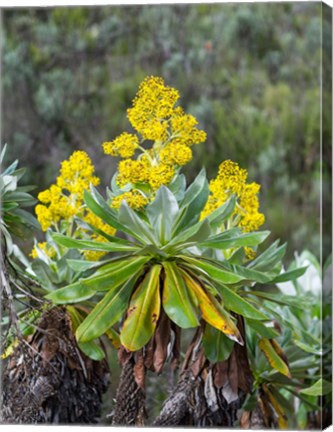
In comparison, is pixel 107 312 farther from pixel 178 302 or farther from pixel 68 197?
pixel 68 197

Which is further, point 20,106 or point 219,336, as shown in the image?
point 20,106

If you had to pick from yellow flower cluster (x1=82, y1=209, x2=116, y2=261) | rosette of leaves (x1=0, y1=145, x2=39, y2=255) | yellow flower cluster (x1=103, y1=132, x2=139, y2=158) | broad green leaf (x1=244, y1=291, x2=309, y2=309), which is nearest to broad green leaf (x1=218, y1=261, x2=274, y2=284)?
broad green leaf (x1=244, y1=291, x2=309, y2=309)

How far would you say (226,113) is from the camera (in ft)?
21.1

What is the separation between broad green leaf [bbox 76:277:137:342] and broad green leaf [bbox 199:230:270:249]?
39cm

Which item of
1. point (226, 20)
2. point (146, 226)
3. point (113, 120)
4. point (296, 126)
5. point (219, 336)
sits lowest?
point (219, 336)

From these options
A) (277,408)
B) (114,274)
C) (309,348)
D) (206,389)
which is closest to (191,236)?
(114,274)

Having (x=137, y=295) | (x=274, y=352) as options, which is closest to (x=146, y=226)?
(x=137, y=295)

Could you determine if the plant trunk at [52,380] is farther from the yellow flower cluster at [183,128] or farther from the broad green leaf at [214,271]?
the yellow flower cluster at [183,128]

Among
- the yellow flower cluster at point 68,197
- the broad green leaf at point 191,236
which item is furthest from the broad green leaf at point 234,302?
the yellow flower cluster at point 68,197

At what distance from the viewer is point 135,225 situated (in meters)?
4.45

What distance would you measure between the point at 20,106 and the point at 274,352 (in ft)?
6.02

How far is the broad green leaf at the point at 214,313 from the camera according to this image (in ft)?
14.6

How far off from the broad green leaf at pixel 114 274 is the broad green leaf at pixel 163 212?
15 cm

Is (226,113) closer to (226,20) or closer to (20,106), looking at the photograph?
(226,20)
